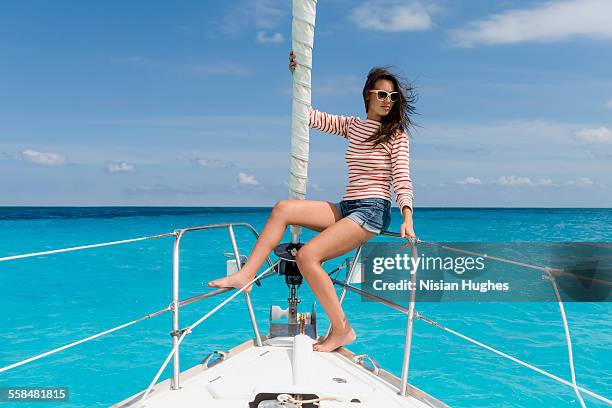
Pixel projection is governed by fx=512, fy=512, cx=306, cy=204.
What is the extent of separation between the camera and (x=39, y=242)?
24.2 meters

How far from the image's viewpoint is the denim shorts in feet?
9.48

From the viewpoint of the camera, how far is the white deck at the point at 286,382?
217 centimetres

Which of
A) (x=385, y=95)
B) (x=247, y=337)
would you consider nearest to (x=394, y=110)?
(x=385, y=95)

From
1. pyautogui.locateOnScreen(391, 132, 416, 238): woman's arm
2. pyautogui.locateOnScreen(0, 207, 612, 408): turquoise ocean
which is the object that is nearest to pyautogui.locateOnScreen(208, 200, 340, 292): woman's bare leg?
pyautogui.locateOnScreen(391, 132, 416, 238): woman's arm

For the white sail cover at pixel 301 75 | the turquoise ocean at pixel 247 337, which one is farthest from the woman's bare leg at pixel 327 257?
the turquoise ocean at pixel 247 337

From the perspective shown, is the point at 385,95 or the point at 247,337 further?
the point at 247,337

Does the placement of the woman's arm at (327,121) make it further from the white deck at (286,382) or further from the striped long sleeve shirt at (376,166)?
the white deck at (286,382)

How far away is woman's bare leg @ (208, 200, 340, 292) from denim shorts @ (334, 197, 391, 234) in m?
0.09

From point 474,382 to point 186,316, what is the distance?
5.12 meters

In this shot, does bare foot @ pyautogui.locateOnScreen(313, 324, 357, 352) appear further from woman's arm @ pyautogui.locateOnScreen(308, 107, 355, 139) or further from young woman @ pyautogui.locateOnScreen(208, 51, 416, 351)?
woman's arm @ pyautogui.locateOnScreen(308, 107, 355, 139)

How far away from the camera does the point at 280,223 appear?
9.62 ft

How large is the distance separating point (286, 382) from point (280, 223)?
0.91 meters

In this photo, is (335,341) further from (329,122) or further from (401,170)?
(329,122)

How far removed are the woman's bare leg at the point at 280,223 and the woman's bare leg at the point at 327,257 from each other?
0.63ft
